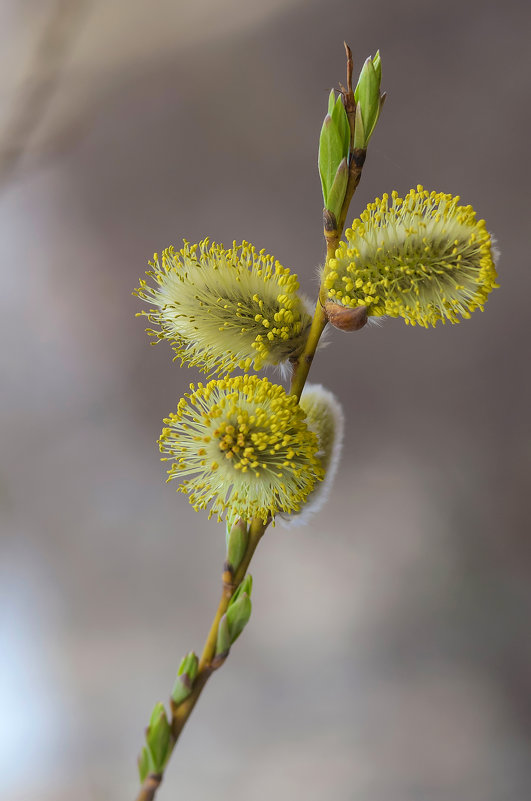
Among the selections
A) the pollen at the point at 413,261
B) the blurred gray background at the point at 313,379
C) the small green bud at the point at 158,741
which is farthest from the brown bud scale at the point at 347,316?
the blurred gray background at the point at 313,379

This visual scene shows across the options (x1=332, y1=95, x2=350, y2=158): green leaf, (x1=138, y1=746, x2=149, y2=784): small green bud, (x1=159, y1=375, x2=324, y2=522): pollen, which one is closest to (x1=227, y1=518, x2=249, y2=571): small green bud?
(x1=159, y1=375, x2=324, y2=522): pollen

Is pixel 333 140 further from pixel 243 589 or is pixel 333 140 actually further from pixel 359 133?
pixel 243 589

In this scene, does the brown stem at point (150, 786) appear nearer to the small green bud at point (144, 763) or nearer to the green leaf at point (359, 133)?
the small green bud at point (144, 763)

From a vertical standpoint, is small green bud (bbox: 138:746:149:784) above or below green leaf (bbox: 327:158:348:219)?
below

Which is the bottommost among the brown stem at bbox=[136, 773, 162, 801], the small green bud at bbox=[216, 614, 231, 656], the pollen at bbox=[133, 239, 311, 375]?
the brown stem at bbox=[136, 773, 162, 801]

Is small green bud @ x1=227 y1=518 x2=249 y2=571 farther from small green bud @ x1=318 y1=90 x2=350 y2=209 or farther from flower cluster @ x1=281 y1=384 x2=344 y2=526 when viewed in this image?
small green bud @ x1=318 y1=90 x2=350 y2=209

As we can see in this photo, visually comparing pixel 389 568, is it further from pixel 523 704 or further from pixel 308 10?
pixel 308 10

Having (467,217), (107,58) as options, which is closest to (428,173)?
(107,58)
